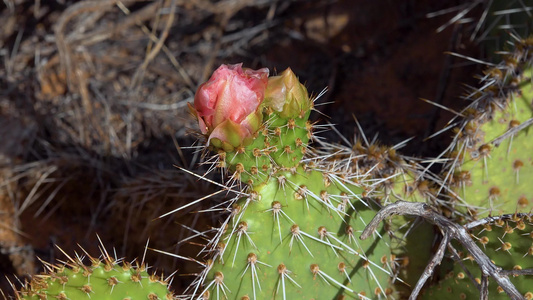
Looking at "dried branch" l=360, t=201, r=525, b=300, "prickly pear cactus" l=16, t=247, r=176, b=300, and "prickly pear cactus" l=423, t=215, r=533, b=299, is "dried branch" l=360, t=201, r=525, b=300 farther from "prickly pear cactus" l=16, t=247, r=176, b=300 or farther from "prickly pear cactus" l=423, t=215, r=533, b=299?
"prickly pear cactus" l=16, t=247, r=176, b=300

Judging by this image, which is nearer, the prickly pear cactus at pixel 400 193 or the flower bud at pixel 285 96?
the flower bud at pixel 285 96

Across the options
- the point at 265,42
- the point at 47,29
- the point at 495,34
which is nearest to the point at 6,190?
the point at 47,29

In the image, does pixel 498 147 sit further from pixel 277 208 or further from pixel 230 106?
pixel 230 106

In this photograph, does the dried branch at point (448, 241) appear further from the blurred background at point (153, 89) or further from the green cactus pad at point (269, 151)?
the blurred background at point (153, 89)

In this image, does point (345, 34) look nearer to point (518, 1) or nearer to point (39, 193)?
point (518, 1)

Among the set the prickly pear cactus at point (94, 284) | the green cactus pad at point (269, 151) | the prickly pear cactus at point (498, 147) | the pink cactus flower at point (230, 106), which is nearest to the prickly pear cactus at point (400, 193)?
the prickly pear cactus at point (498, 147)

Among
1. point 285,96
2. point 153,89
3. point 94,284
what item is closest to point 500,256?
point 285,96
